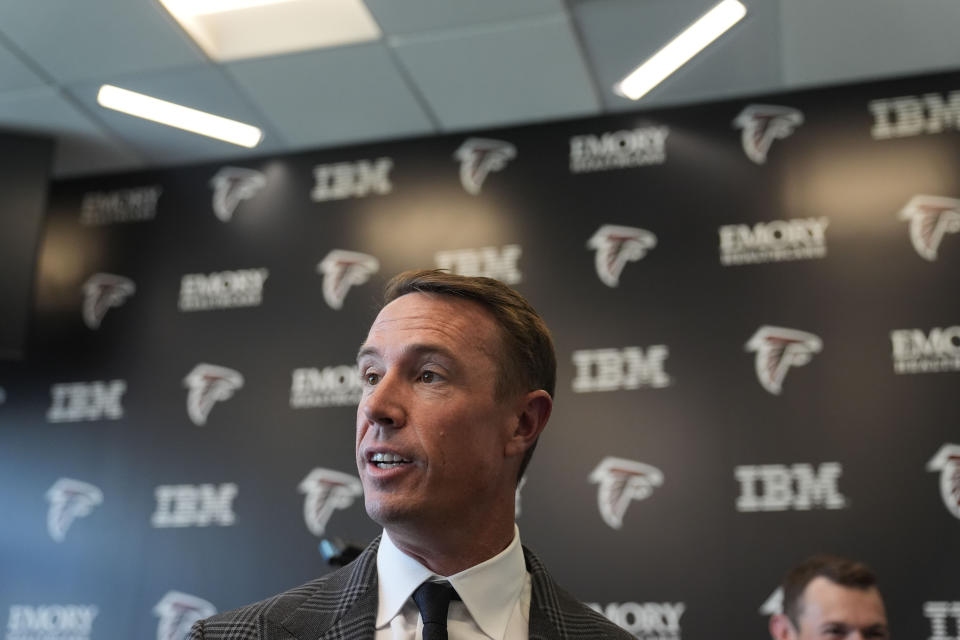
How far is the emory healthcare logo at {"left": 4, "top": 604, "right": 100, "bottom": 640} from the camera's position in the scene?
A: 12.5ft

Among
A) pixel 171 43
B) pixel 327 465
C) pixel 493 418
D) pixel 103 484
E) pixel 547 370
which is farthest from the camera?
pixel 103 484

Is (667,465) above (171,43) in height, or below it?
below

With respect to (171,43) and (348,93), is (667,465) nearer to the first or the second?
(348,93)

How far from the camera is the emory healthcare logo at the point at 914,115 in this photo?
347cm

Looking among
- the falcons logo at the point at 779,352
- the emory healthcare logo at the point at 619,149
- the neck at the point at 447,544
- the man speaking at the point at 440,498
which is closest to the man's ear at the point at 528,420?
the man speaking at the point at 440,498

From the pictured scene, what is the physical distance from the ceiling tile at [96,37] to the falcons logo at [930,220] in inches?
104

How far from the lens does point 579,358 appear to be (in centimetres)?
362

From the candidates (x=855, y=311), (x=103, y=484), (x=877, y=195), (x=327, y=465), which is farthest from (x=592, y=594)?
(x=103, y=484)

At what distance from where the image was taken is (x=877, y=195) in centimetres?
348

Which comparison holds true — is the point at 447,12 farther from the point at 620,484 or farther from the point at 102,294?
the point at 102,294

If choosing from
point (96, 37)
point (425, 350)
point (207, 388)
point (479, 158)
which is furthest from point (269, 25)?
point (425, 350)

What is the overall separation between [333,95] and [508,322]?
2668 mm

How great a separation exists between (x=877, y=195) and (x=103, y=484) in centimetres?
324

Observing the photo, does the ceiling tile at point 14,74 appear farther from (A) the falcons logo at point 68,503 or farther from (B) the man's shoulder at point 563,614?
(B) the man's shoulder at point 563,614
